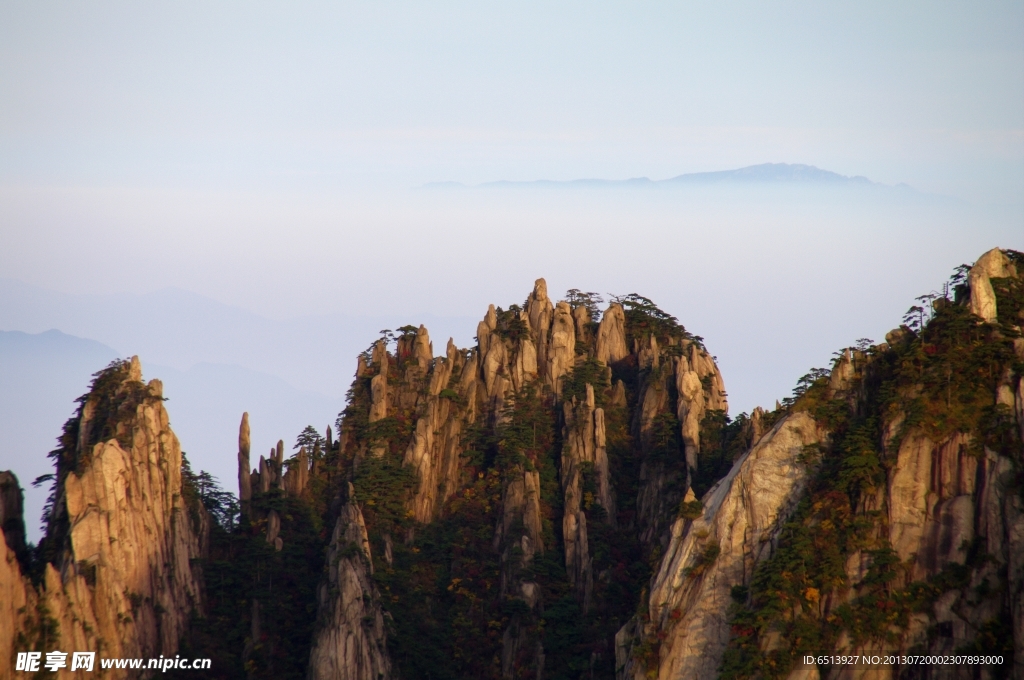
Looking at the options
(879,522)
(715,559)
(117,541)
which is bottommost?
(715,559)

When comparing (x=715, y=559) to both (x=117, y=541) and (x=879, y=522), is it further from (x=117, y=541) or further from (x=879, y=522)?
(x=117, y=541)

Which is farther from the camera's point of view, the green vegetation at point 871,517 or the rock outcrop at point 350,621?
the rock outcrop at point 350,621

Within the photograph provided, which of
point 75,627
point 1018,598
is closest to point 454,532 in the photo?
point 75,627

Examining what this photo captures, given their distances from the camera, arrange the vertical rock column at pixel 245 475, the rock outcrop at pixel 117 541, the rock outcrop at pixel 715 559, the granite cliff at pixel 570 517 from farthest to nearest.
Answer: the vertical rock column at pixel 245 475
the rock outcrop at pixel 117 541
the rock outcrop at pixel 715 559
the granite cliff at pixel 570 517

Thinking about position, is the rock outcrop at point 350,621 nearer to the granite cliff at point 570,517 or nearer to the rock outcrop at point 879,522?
the granite cliff at point 570,517

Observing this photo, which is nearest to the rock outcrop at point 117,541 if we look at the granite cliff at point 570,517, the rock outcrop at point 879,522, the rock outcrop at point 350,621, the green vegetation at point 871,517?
the granite cliff at point 570,517

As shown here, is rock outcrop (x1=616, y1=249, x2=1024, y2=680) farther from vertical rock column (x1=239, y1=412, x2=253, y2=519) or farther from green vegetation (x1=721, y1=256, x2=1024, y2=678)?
vertical rock column (x1=239, y1=412, x2=253, y2=519)

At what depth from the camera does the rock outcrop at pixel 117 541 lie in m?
84.6

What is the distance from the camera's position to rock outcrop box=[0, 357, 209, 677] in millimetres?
84562

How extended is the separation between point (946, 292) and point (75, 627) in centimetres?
4597

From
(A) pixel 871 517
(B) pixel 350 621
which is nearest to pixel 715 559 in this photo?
(A) pixel 871 517

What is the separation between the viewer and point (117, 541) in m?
89.8

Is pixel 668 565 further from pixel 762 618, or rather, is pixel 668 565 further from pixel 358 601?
pixel 358 601

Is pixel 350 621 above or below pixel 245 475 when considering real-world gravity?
below
